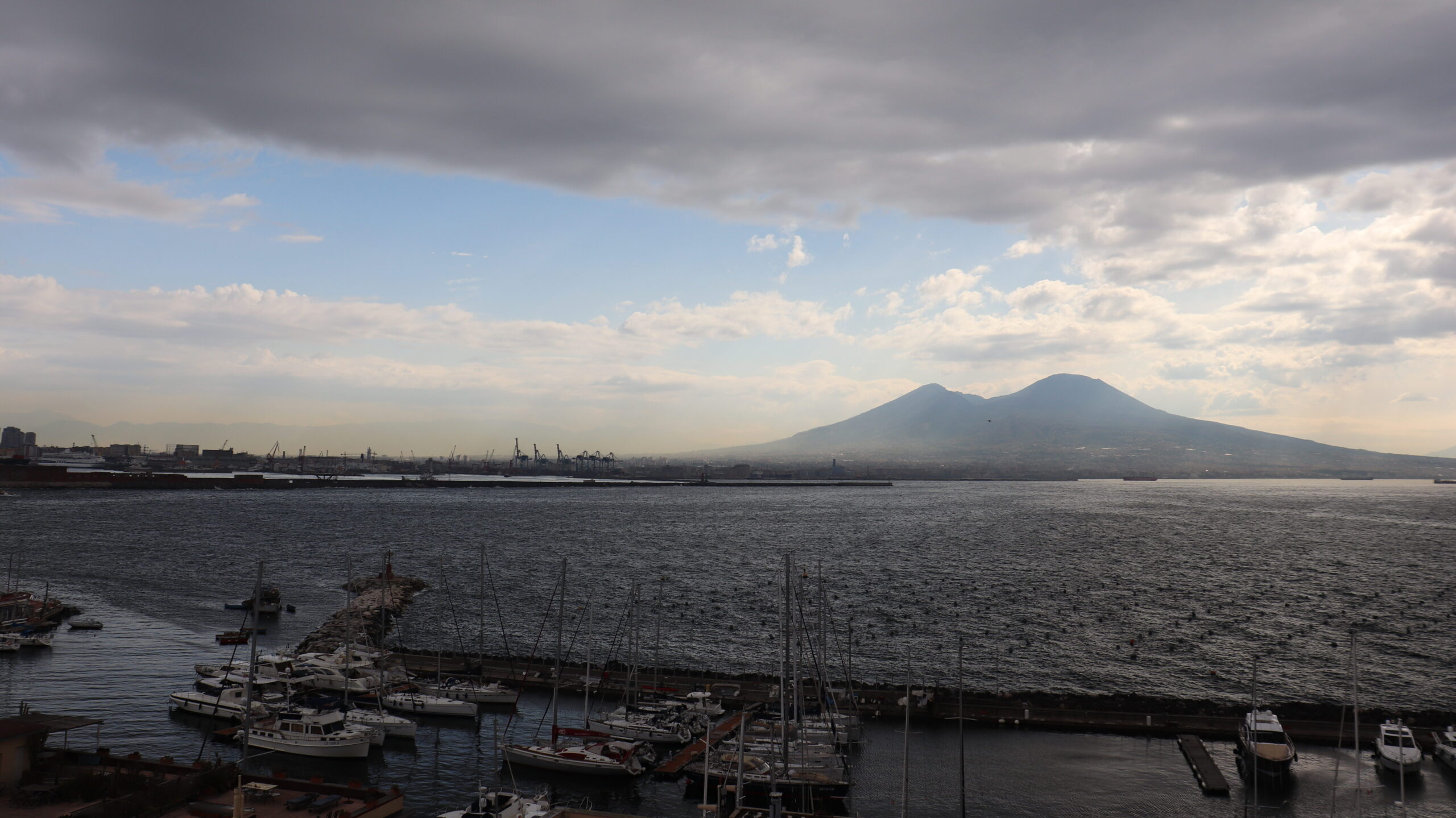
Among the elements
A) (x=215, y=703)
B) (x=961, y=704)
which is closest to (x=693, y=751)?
(x=961, y=704)

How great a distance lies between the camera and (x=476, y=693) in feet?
99.2

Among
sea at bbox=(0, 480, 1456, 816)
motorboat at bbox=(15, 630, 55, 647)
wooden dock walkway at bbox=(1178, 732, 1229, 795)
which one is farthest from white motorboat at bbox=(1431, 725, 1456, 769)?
motorboat at bbox=(15, 630, 55, 647)

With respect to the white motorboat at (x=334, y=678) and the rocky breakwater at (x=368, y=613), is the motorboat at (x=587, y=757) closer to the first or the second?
the white motorboat at (x=334, y=678)

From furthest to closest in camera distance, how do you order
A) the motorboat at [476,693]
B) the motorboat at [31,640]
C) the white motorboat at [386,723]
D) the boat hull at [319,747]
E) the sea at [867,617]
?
the motorboat at [31,640] → the motorboat at [476,693] → the white motorboat at [386,723] → the boat hull at [319,747] → the sea at [867,617]

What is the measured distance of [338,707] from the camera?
1084 inches

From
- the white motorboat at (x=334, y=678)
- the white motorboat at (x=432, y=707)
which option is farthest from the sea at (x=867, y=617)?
the white motorboat at (x=334, y=678)

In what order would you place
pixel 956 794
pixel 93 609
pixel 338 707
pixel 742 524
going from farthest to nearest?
pixel 742 524
pixel 93 609
pixel 338 707
pixel 956 794

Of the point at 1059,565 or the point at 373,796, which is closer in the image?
the point at 373,796

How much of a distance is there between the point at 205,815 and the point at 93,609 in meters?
39.3

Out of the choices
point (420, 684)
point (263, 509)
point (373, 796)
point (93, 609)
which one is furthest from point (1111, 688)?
point (263, 509)

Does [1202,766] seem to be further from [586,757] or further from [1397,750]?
[586,757]

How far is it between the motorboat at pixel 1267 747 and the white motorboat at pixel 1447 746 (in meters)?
3.74

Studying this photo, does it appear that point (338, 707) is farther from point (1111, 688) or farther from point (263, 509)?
point (263, 509)

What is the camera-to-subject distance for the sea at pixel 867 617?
24.3 meters
